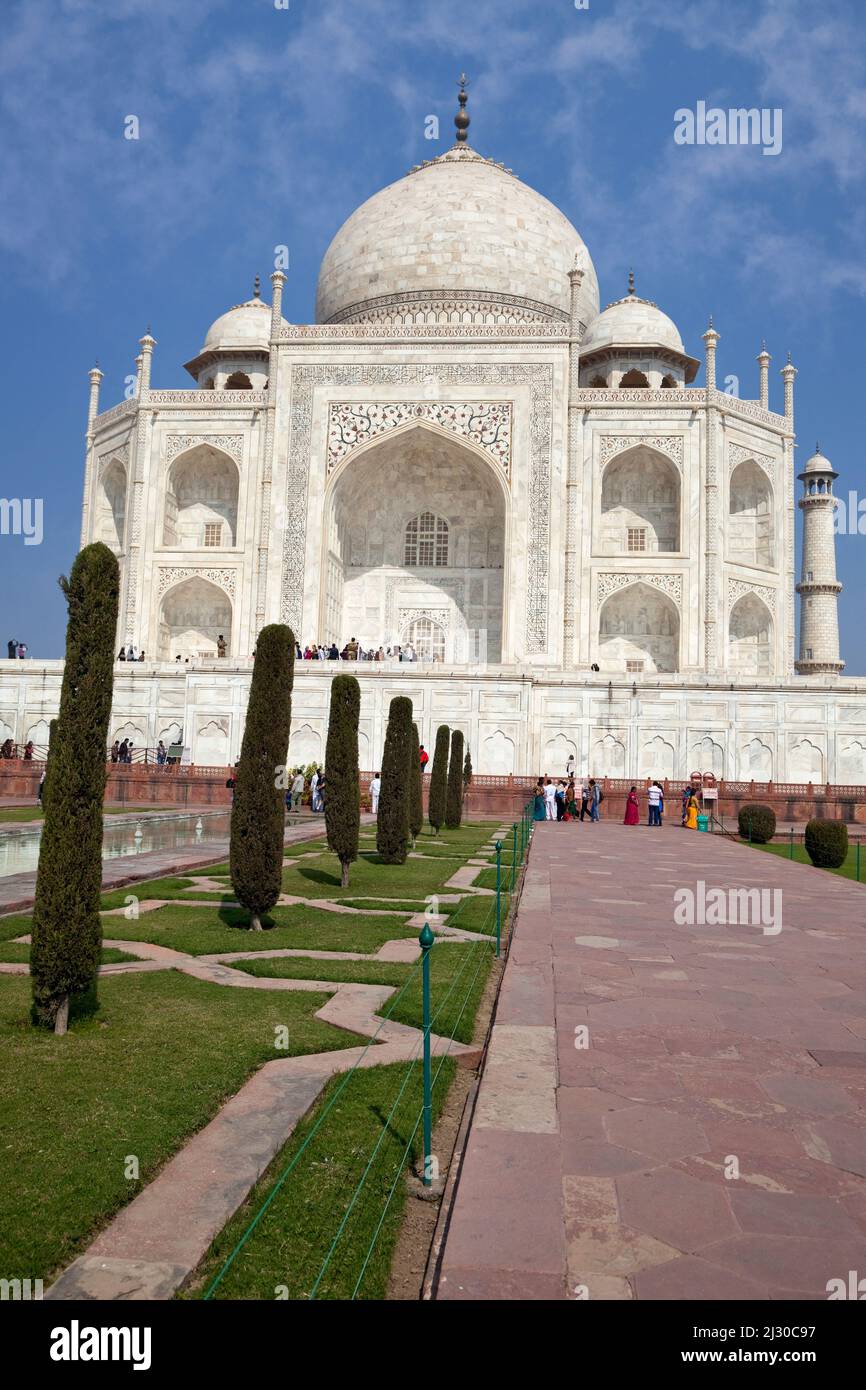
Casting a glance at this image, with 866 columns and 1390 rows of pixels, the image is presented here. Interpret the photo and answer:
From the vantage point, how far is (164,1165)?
2.80 metres

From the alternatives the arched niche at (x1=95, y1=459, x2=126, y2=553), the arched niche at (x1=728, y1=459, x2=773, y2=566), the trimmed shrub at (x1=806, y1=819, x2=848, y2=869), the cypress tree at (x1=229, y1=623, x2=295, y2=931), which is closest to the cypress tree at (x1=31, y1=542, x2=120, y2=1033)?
the cypress tree at (x1=229, y1=623, x2=295, y2=931)

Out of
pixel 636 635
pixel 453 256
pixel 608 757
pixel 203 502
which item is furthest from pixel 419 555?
pixel 608 757

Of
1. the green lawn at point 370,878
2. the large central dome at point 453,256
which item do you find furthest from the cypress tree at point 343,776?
the large central dome at point 453,256

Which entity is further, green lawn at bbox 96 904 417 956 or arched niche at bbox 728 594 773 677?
arched niche at bbox 728 594 773 677

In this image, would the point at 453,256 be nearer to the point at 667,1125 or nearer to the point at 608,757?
the point at 608,757

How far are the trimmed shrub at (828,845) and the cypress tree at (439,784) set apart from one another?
535cm

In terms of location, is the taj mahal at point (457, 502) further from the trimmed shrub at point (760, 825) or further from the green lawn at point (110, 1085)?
the green lawn at point (110, 1085)

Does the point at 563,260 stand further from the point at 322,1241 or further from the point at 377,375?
the point at 322,1241

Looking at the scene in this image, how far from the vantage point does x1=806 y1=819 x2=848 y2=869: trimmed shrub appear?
12359 millimetres

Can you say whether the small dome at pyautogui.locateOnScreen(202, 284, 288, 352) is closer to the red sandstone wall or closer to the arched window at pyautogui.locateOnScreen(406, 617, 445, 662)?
the arched window at pyautogui.locateOnScreen(406, 617, 445, 662)

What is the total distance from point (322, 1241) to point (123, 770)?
1887cm

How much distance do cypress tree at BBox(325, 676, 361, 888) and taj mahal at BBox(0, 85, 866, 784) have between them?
13290mm

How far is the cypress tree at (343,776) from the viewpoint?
8.65m

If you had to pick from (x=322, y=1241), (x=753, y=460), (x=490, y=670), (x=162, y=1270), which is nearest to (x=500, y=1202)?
(x=322, y=1241)
